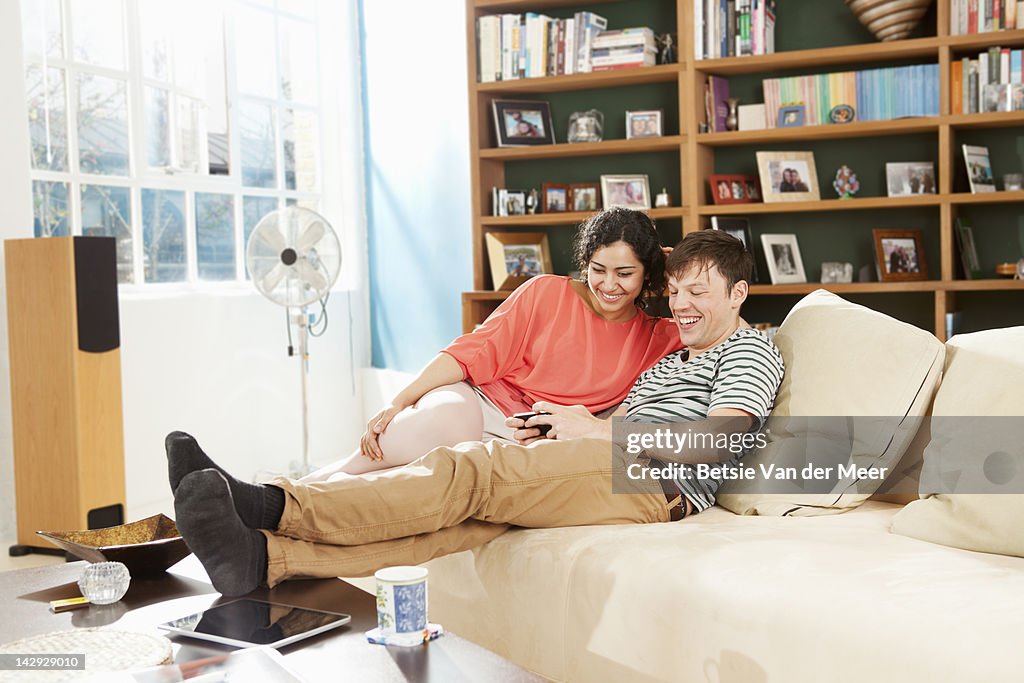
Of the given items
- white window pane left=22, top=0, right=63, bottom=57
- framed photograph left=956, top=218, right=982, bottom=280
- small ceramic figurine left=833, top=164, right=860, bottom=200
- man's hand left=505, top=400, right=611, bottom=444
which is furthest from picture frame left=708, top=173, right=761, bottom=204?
white window pane left=22, top=0, right=63, bottom=57

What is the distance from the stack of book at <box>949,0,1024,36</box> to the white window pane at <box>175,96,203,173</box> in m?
3.02

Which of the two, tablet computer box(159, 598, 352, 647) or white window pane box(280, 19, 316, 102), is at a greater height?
white window pane box(280, 19, 316, 102)

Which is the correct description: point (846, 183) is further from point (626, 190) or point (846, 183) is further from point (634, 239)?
point (634, 239)

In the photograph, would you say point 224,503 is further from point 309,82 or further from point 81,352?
point 309,82

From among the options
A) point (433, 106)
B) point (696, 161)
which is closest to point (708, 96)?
point (696, 161)

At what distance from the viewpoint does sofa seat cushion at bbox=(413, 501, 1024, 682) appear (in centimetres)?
147

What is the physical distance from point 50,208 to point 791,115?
284 cm

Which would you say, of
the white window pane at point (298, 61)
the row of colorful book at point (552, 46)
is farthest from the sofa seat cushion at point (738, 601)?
the white window pane at point (298, 61)

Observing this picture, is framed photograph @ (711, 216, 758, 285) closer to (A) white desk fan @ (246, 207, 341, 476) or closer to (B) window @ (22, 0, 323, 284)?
(A) white desk fan @ (246, 207, 341, 476)

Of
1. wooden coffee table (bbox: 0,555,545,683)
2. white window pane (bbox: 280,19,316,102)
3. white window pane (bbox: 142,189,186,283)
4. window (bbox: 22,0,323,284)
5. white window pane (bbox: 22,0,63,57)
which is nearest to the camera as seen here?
wooden coffee table (bbox: 0,555,545,683)

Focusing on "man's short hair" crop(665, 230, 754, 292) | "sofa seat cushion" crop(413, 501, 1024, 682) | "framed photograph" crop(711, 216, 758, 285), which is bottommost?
"sofa seat cushion" crop(413, 501, 1024, 682)

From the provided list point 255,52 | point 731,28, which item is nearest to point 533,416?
point 731,28

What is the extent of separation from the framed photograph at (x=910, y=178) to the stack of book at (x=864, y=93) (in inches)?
7.8

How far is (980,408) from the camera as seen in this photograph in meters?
1.88
